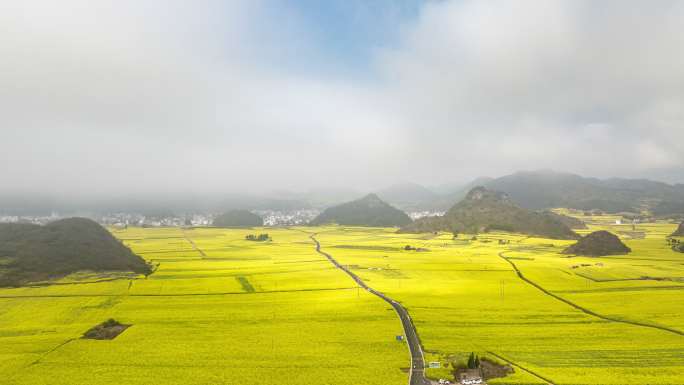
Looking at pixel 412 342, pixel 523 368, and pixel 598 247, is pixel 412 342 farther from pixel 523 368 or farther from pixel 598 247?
pixel 598 247

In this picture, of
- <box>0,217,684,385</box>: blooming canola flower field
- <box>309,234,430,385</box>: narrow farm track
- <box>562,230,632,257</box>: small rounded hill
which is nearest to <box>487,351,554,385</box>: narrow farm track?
<box>0,217,684,385</box>: blooming canola flower field

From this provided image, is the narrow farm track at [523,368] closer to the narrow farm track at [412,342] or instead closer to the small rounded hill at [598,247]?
the narrow farm track at [412,342]

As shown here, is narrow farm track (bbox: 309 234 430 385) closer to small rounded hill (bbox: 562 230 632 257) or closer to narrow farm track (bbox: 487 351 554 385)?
narrow farm track (bbox: 487 351 554 385)

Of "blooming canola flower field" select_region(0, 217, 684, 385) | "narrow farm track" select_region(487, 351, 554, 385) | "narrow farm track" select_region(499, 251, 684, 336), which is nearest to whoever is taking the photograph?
"narrow farm track" select_region(487, 351, 554, 385)

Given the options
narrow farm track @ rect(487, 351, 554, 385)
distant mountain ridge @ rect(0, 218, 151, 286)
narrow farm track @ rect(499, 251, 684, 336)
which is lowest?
narrow farm track @ rect(487, 351, 554, 385)

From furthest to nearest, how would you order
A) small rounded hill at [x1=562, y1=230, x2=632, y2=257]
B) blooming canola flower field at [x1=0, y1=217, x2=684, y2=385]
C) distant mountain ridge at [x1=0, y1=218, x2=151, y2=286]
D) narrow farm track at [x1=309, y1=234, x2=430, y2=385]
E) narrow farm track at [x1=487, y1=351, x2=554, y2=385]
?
1. small rounded hill at [x1=562, y1=230, x2=632, y2=257]
2. distant mountain ridge at [x1=0, y1=218, x2=151, y2=286]
3. blooming canola flower field at [x1=0, y1=217, x2=684, y2=385]
4. narrow farm track at [x1=309, y1=234, x2=430, y2=385]
5. narrow farm track at [x1=487, y1=351, x2=554, y2=385]
